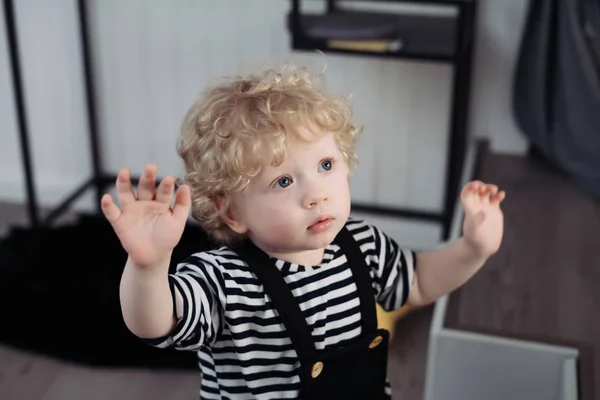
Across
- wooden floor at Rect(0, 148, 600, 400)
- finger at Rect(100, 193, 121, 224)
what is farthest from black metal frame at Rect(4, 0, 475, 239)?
finger at Rect(100, 193, 121, 224)

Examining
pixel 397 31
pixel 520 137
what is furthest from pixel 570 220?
pixel 397 31

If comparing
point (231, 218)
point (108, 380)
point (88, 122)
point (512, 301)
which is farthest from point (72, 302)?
point (231, 218)

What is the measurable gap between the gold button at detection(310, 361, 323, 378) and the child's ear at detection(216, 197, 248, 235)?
0.51ft

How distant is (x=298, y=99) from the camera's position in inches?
35.8

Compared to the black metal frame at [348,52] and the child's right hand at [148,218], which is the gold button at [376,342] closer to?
the child's right hand at [148,218]

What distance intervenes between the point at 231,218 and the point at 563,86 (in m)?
1.20

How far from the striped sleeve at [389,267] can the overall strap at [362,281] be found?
3cm

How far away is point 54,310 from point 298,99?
121 cm

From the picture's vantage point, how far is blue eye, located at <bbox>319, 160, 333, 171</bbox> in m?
0.89

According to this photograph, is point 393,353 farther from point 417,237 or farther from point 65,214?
point 65,214

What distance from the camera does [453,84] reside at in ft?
6.72

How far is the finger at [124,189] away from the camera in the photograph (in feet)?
2.53

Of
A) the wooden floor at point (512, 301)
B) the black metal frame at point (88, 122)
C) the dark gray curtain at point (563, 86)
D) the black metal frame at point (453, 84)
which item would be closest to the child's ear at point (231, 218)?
the wooden floor at point (512, 301)

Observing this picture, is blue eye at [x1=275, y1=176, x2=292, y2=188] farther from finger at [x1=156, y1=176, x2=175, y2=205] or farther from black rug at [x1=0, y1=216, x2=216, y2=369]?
black rug at [x1=0, y1=216, x2=216, y2=369]
